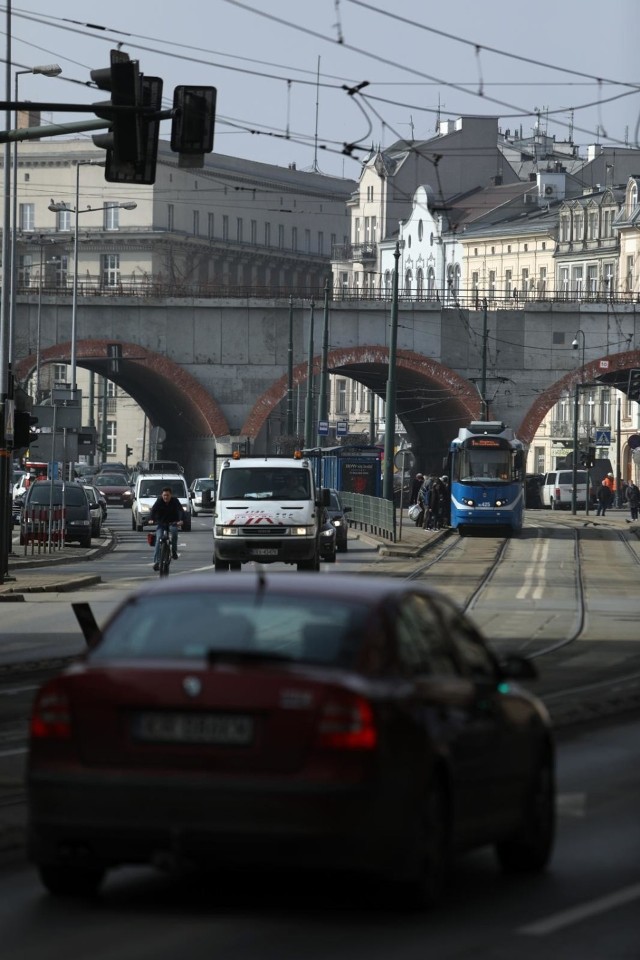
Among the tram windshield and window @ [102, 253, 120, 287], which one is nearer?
the tram windshield

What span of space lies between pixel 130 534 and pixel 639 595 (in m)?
26.4

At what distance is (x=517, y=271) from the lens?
425ft

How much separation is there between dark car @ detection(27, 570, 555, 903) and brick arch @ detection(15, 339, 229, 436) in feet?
245

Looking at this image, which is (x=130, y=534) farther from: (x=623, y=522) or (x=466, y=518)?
(x=623, y=522)

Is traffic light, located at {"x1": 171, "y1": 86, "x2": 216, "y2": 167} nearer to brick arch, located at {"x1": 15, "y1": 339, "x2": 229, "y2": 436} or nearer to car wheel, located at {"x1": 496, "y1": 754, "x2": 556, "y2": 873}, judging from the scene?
car wheel, located at {"x1": 496, "y1": 754, "x2": 556, "y2": 873}

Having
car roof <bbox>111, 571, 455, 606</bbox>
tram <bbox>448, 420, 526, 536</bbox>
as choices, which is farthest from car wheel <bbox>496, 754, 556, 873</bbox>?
tram <bbox>448, 420, 526, 536</bbox>

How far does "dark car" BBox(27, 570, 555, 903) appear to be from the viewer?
23.4ft

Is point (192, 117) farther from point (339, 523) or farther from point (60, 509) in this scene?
point (60, 509)

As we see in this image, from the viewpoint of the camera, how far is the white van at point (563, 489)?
8675cm

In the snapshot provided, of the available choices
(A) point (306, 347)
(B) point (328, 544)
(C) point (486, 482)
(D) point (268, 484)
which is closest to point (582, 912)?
(D) point (268, 484)

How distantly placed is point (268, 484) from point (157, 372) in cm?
5059

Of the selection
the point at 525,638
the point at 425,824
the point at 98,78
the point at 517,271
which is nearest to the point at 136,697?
the point at 425,824

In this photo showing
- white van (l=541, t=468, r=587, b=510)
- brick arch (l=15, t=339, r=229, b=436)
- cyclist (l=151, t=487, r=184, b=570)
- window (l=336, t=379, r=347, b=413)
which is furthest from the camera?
window (l=336, t=379, r=347, b=413)

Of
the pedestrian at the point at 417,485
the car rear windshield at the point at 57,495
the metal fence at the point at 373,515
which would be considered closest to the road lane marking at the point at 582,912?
the metal fence at the point at 373,515
